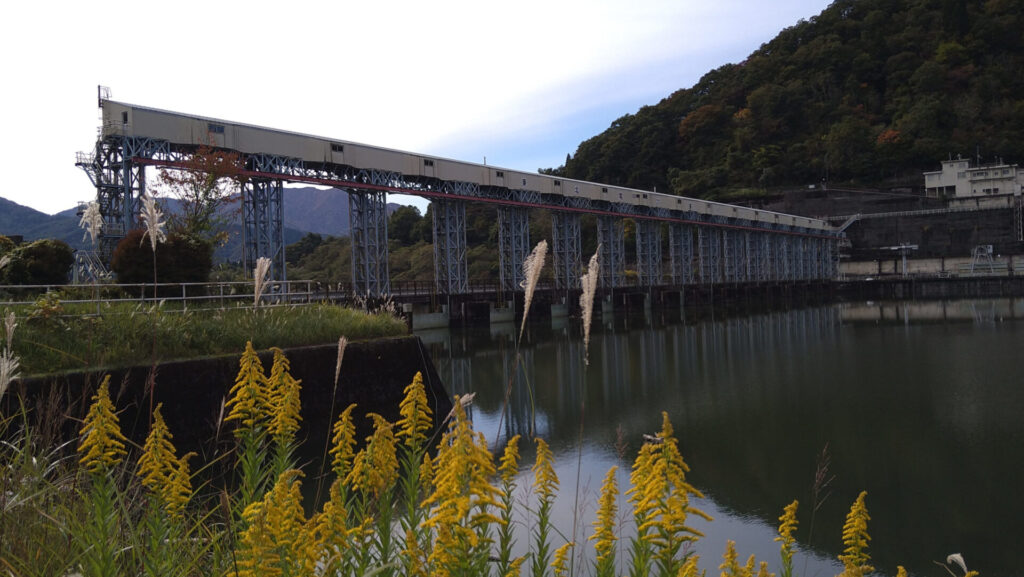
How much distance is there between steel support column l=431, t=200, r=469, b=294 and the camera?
36.3m

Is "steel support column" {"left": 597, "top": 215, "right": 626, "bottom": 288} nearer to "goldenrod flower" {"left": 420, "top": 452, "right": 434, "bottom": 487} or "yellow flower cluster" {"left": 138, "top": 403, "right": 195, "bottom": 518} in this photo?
"goldenrod flower" {"left": 420, "top": 452, "right": 434, "bottom": 487}

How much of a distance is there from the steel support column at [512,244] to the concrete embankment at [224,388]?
2716 centimetres

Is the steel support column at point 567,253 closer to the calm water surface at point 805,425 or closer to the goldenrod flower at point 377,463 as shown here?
the calm water surface at point 805,425

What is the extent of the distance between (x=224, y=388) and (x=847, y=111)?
96.7 metres

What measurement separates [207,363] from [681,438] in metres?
7.39

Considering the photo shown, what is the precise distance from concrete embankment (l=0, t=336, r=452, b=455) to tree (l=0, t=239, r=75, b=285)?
7816 millimetres

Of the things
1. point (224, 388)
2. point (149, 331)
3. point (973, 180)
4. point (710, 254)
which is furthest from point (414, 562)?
point (973, 180)

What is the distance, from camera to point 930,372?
17547 millimetres

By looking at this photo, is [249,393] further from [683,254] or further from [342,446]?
[683,254]

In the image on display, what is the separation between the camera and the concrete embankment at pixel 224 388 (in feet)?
25.0

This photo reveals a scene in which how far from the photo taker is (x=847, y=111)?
89.4 metres

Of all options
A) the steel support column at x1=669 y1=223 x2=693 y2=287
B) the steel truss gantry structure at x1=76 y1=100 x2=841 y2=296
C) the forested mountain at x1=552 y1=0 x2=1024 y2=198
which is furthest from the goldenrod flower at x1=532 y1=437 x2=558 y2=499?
the forested mountain at x1=552 y1=0 x2=1024 y2=198

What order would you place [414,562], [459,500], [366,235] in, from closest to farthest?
1. [459,500]
2. [414,562]
3. [366,235]

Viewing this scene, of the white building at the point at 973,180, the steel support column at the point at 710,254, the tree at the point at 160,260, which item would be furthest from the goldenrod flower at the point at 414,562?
the white building at the point at 973,180
